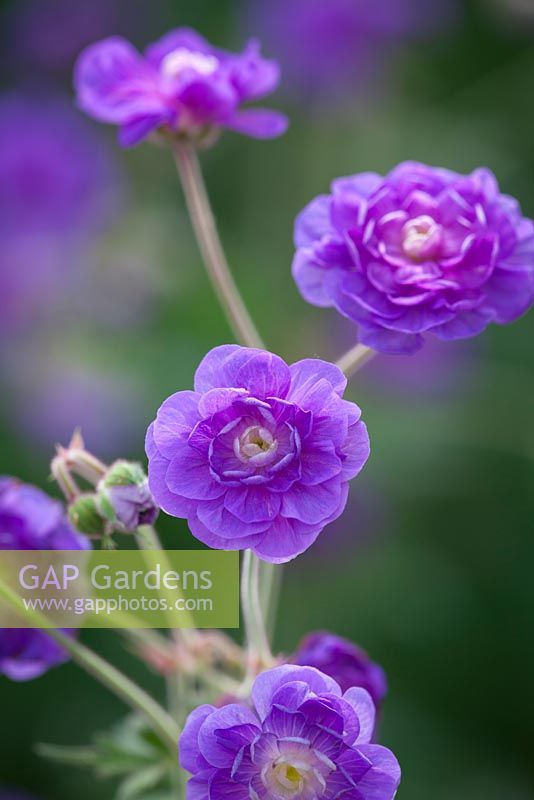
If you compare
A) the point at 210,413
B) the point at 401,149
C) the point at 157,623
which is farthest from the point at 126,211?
the point at 210,413

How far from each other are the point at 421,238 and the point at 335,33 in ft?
11.8

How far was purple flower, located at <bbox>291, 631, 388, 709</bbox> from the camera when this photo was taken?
1.74m

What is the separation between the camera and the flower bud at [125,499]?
160 centimetres

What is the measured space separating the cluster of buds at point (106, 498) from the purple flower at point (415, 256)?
39cm

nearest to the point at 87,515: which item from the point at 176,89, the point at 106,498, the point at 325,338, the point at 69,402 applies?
the point at 106,498

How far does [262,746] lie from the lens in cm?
141

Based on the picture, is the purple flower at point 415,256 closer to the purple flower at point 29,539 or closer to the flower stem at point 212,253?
the flower stem at point 212,253

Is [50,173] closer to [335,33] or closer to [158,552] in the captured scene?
[335,33]

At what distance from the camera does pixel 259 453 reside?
1.47 m

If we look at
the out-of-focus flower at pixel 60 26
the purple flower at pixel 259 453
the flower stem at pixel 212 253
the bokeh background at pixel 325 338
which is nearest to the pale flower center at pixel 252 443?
the purple flower at pixel 259 453

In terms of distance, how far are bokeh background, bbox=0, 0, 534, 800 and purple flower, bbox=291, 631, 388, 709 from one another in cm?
205

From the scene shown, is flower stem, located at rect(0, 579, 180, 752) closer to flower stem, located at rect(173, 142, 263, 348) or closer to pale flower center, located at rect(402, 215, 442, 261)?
flower stem, located at rect(173, 142, 263, 348)

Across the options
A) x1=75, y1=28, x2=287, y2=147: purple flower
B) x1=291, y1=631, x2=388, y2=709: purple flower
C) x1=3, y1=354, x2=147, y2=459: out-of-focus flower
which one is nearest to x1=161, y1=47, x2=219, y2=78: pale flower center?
x1=75, y1=28, x2=287, y2=147: purple flower

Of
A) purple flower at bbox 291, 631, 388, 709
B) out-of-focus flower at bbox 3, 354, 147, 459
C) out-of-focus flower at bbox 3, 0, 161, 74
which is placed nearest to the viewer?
purple flower at bbox 291, 631, 388, 709
